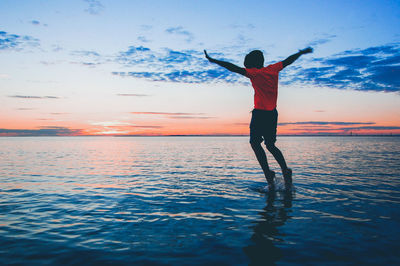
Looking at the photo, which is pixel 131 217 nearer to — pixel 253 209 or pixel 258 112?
pixel 253 209

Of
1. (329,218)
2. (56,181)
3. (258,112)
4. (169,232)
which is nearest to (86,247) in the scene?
(169,232)

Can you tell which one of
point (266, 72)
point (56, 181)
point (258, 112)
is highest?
point (266, 72)

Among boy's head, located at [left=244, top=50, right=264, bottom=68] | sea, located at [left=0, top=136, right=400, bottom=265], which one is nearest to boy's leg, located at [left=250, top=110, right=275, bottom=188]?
sea, located at [left=0, top=136, right=400, bottom=265]

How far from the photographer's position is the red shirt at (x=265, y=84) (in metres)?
6.73

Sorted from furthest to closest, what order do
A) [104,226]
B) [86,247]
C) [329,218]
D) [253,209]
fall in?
[253,209], [329,218], [104,226], [86,247]

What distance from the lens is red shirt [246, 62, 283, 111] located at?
22.1 feet

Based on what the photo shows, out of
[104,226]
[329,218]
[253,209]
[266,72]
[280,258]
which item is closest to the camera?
[280,258]

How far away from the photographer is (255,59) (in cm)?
718

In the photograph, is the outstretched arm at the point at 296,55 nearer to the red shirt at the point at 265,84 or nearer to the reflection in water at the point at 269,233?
the red shirt at the point at 265,84

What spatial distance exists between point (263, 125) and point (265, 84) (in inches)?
44.3

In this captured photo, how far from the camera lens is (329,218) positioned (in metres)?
5.28

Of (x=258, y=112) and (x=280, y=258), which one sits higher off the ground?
(x=258, y=112)

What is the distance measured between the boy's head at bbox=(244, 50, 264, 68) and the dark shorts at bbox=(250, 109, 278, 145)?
127 cm

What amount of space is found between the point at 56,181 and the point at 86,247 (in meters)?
8.38
